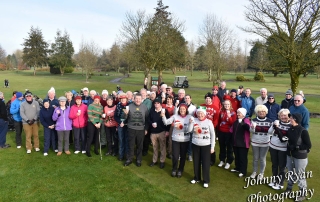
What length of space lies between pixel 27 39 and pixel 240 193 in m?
76.0

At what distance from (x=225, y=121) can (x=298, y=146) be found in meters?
1.94

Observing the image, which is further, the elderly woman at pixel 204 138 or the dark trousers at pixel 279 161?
the elderly woman at pixel 204 138

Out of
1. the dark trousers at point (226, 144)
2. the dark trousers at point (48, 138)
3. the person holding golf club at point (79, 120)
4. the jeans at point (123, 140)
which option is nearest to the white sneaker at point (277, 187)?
the dark trousers at point (226, 144)

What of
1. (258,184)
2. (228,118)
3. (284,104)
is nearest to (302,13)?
(284,104)

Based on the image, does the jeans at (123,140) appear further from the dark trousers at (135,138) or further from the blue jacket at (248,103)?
the blue jacket at (248,103)

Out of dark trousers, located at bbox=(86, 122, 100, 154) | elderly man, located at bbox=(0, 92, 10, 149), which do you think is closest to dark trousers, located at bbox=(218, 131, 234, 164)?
dark trousers, located at bbox=(86, 122, 100, 154)

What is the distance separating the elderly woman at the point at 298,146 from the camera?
4.43 m

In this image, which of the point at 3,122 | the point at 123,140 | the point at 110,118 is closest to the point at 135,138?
the point at 123,140

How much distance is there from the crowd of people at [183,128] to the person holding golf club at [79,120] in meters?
0.03

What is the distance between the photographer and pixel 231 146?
6.28 metres

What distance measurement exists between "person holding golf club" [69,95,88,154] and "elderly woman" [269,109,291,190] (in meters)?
5.50

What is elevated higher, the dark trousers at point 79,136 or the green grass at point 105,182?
the dark trousers at point 79,136

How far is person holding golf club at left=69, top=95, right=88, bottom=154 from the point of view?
7.04 meters

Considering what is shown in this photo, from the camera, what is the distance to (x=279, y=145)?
16.3ft
